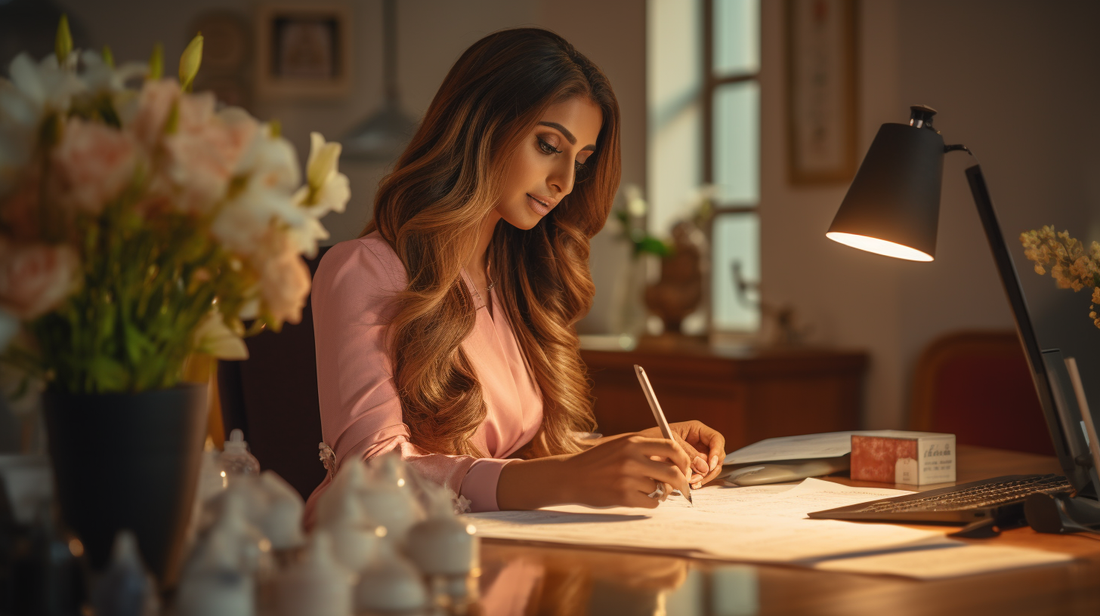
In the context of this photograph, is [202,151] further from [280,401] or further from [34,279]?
[280,401]

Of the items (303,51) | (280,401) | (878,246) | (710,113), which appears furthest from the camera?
(303,51)

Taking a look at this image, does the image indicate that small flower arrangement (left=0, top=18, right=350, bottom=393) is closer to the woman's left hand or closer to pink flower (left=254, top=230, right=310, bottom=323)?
pink flower (left=254, top=230, right=310, bottom=323)

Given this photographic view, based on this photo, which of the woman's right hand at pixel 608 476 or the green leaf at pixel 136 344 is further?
the woman's right hand at pixel 608 476

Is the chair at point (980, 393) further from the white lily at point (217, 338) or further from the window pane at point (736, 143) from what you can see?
the white lily at point (217, 338)

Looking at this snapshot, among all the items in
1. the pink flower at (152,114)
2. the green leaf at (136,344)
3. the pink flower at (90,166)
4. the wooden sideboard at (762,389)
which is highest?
the pink flower at (152,114)

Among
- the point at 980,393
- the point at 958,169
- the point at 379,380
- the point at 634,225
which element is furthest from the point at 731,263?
the point at 379,380

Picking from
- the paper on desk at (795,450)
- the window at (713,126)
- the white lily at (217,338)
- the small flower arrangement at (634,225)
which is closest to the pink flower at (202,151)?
the white lily at (217,338)

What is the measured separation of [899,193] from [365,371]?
0.74 metres

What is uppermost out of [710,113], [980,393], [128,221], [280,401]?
[710,113]

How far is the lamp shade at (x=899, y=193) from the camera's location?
124cm

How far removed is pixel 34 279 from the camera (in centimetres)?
68

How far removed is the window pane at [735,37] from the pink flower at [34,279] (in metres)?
3.52

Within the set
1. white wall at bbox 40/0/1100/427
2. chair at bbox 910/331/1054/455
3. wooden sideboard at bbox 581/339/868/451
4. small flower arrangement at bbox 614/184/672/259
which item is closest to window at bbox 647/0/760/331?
small flower arrangement at bbox 614/184/672/259

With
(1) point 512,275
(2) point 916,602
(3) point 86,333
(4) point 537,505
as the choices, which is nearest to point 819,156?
(1) point 512,275
